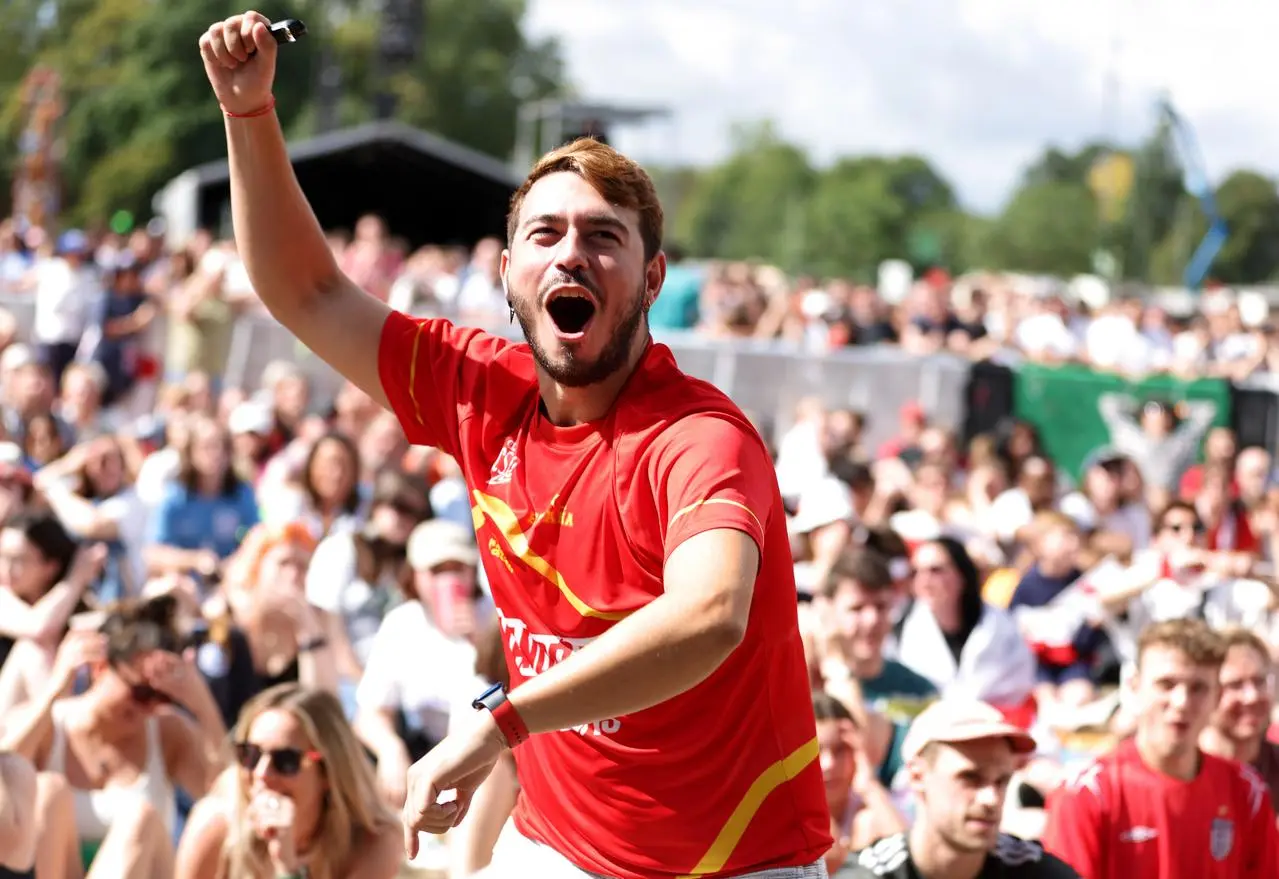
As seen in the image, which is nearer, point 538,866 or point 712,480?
point 712,480

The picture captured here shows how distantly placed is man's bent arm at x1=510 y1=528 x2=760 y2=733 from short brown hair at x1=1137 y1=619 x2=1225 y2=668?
309cm

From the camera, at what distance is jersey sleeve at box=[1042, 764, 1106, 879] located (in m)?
4.88

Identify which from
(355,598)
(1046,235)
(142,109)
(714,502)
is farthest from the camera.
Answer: (1046,235)

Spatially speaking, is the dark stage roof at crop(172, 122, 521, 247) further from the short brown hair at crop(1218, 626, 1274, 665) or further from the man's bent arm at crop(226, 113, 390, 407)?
the man's bent arm at crop(226, 113, 390, 407)

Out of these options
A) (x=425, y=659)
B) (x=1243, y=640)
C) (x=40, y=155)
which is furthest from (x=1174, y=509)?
(x=40, y=155)

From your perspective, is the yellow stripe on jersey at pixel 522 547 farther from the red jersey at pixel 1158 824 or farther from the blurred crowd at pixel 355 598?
the red jersey at pixel 1158 824

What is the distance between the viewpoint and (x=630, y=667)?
234cm

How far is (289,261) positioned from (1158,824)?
3110mm

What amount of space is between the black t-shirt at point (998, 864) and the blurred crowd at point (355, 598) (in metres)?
0.70

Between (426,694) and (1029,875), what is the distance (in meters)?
2.85

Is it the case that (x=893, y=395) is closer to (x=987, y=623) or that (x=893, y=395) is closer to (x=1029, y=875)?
(x=987, y=623)

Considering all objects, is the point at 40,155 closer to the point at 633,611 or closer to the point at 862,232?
the point at 633,611

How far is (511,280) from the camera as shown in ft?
9.19

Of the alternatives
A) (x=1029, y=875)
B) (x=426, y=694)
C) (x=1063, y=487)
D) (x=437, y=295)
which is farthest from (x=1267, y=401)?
(x=1029, y=875)
